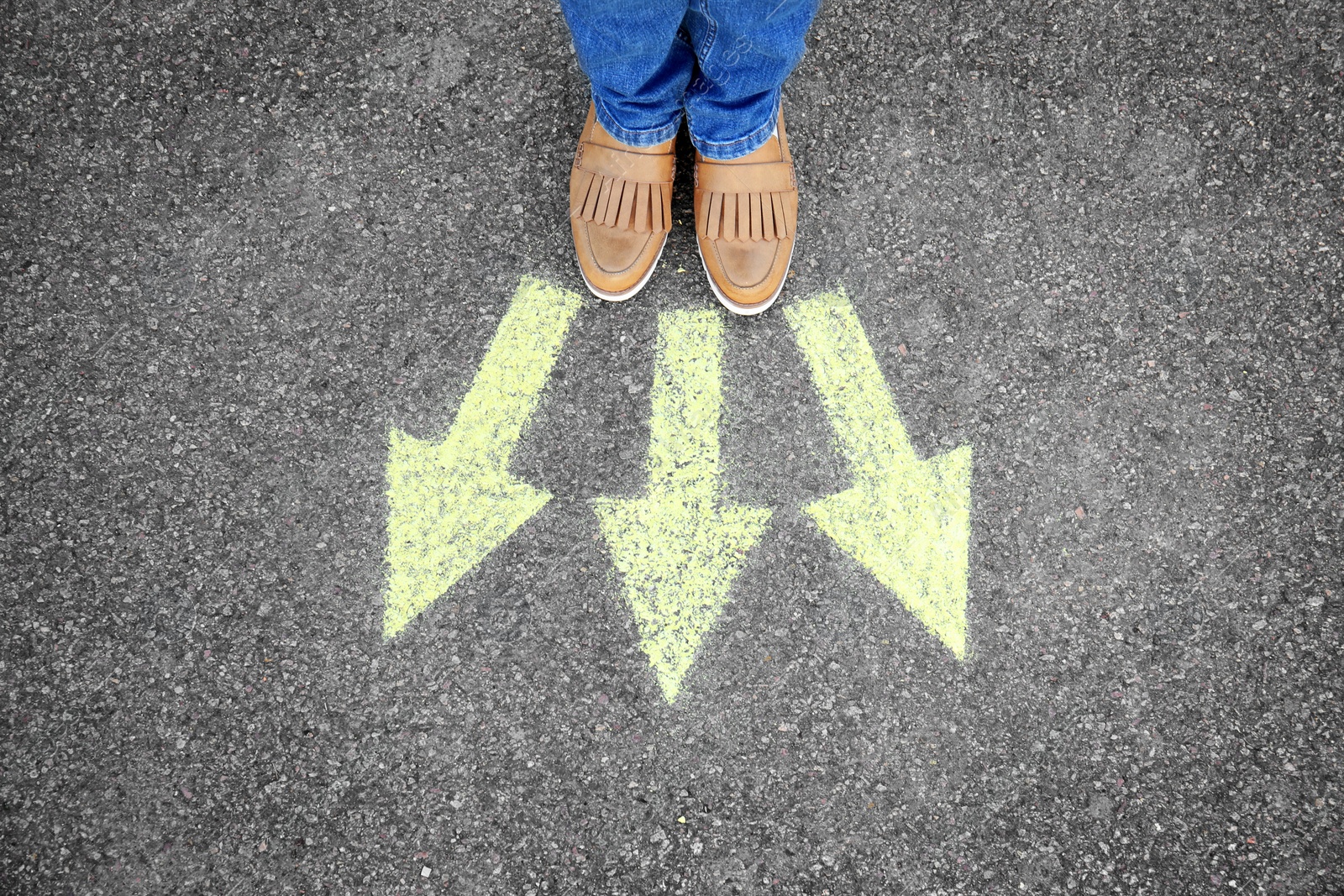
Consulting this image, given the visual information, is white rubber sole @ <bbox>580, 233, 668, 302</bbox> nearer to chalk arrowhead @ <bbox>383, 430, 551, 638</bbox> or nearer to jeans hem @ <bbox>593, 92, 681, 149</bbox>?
jeans hem @ <bbox>593, 92, 681, 149</bbox>

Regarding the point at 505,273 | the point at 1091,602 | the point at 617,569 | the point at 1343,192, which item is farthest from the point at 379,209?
the point at 1343,192

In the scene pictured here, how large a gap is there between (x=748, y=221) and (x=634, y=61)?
0.52 meters

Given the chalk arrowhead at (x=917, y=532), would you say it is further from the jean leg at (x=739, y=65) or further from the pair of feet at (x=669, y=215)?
the jean leg at (x=739, y=65)

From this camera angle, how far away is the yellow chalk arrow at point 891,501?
200cm

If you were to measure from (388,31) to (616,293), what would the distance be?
1023 mm

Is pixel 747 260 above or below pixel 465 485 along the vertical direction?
above

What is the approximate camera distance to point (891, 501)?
202 centimetres

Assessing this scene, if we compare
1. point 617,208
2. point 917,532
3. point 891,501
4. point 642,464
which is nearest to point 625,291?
point 617,208

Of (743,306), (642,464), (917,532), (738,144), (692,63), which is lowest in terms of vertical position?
(917,532)

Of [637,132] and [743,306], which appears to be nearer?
[637,132]

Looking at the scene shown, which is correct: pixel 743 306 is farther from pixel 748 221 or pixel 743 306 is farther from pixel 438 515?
pixel 438 515

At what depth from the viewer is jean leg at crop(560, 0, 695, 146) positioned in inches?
58.8

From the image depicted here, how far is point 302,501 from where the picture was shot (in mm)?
2000

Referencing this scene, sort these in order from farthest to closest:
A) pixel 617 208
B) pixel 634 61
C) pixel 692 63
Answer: pixel 617 208
pixel 692 63
pixel 634 61
